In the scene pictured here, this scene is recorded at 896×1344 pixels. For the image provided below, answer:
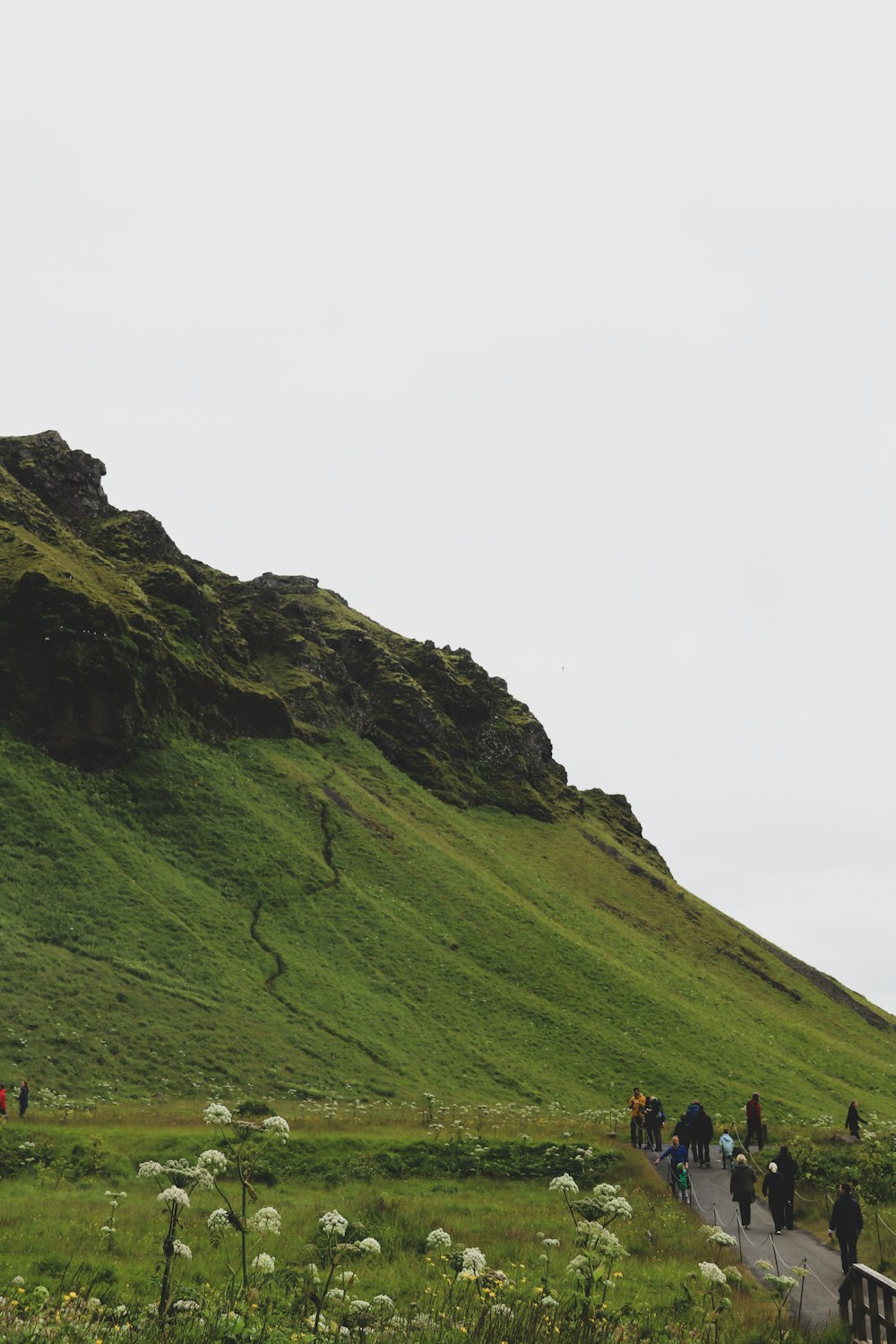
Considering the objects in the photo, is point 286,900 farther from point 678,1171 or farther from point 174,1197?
point 174,1197

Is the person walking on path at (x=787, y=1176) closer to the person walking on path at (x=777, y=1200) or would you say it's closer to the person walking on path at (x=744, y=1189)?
the person walking on path at (x=777, y=1200)

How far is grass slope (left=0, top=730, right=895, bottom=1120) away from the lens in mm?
52562

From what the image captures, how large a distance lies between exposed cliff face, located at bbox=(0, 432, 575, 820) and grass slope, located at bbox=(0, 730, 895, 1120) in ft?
19.0

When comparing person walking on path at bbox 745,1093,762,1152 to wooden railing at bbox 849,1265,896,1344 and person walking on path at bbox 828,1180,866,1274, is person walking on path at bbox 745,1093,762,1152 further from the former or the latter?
wooden railing at bbox 849,1265,896,1344

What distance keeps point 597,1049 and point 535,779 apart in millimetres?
83079

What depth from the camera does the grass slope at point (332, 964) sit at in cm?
5256

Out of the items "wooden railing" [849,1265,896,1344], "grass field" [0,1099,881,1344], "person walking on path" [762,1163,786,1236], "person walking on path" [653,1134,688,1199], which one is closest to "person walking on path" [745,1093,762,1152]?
"grass field" [0,1099,881,1344]

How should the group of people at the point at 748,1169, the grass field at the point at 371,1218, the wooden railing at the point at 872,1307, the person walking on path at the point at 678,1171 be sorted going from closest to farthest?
1. the wooden railing at the point at 872,1307
2. the grass field at the point at 371,1218
3. the group of people at the point at 748,1169
4. the person walking on path at the point at 678,1171

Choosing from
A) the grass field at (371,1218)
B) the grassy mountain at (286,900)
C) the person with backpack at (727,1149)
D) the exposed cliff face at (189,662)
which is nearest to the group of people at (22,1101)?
the grass field at (371,1218)

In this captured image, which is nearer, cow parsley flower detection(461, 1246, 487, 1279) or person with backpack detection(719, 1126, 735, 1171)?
cow parsley flower detection(461, 1246, 487, 1279)

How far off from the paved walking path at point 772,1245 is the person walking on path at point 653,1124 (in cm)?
274

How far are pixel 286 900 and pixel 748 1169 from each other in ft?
182

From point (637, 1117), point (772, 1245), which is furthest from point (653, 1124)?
point (772, 1245)

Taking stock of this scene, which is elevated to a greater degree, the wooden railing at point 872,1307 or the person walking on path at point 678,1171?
the wooden railing at point 872,1307
